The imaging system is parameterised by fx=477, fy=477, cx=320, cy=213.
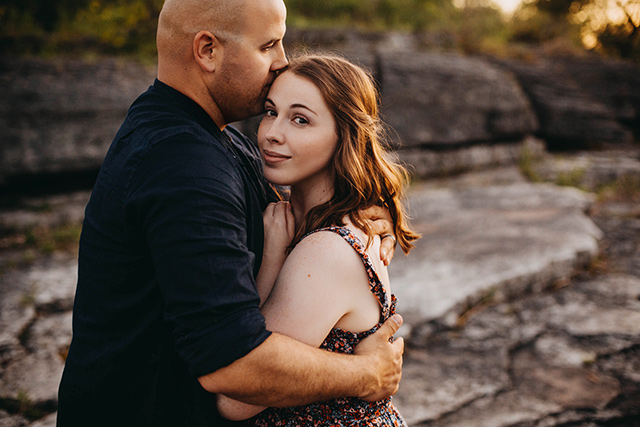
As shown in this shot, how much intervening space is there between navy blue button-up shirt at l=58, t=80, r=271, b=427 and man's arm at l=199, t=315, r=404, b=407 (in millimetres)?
44

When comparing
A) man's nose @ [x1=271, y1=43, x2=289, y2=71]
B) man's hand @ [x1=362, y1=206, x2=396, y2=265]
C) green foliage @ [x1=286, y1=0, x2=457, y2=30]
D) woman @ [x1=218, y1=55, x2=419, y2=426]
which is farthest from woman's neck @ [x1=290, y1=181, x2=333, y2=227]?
green foliage @ [x1=286, y1=0, x2=457, y2=30]

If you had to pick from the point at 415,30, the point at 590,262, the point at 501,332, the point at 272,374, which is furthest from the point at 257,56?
the point at 415,30

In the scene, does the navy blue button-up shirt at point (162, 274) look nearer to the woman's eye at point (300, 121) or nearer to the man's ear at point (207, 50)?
the man's ear at point (207, 50)

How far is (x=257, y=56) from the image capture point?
1533 millimetres

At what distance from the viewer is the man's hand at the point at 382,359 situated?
1.45 meters

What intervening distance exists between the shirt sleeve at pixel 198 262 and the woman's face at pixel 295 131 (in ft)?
1.52

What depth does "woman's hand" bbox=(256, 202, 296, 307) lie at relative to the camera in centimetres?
156

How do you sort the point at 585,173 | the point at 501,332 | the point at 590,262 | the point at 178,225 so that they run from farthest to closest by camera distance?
1. the point at 585,173
2. the point at 590,262
3. the point at 501,332
4. the point at 178,225

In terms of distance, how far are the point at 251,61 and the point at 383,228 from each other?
0.73m

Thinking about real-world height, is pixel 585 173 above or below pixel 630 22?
below

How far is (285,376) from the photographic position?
3.95 ft

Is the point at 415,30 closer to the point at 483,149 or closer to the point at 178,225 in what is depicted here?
the point at 483,149

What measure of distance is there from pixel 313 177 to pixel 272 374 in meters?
0.79

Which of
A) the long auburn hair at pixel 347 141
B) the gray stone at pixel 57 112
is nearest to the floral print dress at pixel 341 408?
the long auburn hair at pixel 347 141
